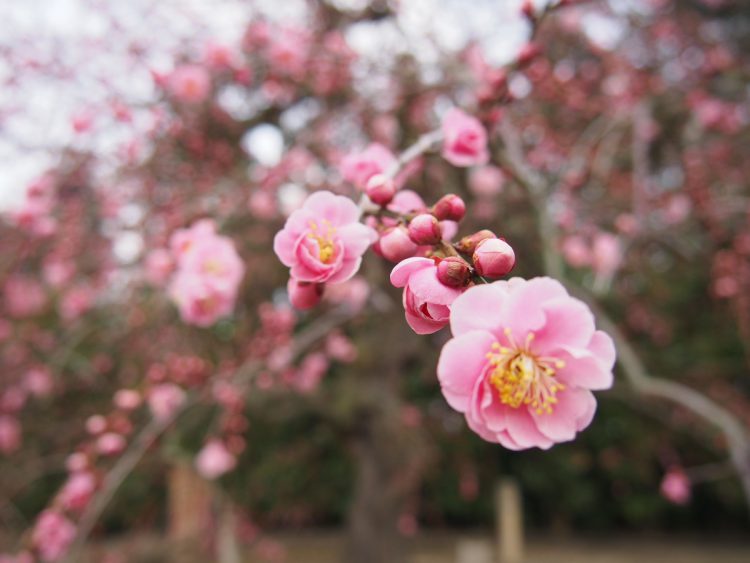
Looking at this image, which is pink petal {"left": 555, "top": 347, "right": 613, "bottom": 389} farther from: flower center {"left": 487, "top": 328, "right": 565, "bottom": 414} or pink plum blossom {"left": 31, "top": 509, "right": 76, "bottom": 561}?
pink plum blossom {"left": 31, "top": 509, "right": 76, "bottom": 561}

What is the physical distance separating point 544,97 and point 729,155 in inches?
54.2

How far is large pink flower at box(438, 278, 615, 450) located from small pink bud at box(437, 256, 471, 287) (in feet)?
0.09

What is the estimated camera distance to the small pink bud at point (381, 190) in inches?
27.2

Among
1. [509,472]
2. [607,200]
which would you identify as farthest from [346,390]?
[509,472]

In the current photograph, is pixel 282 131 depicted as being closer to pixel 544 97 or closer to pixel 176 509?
pixel 544 97

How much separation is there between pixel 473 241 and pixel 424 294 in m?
0.08

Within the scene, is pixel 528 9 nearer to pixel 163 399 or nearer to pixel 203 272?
pixel 203 272

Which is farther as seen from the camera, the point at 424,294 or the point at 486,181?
the point at 486,181

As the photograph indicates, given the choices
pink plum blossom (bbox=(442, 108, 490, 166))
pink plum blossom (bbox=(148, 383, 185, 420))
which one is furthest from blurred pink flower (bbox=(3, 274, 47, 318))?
pink plum blossom (bbox=(442, 108, 490, 166))

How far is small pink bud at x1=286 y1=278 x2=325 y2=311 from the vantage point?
0.71 metres

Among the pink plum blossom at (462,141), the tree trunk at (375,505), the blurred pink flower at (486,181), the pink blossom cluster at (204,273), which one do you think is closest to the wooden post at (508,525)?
the tree trunk at (375,505)

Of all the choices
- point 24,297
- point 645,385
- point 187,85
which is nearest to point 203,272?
point 645,385

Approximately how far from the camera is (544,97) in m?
3.01

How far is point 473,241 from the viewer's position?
1.89 ft
